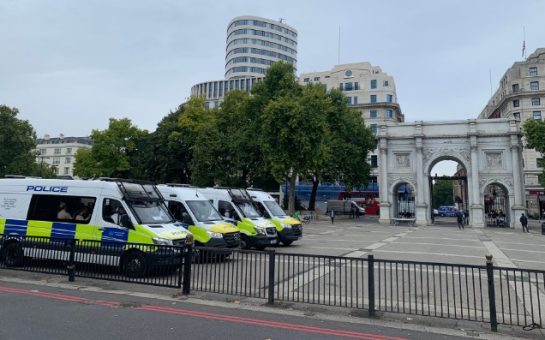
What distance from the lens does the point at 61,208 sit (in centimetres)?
1150

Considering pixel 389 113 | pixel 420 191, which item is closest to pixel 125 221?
pixel 420 191

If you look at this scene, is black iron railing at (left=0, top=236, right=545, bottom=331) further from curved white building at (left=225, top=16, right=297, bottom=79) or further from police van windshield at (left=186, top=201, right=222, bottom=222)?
curved white building at (left=225, top=16, right=297, bottom=79)

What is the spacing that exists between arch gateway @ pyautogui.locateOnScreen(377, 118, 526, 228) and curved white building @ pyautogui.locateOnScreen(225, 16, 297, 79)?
211 ft

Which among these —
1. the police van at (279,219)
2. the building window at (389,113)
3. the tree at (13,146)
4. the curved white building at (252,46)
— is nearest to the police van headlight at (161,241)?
the police van at (279,219)

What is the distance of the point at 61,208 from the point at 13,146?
156ft

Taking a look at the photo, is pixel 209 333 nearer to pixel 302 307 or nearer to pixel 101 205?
pixel 302 307

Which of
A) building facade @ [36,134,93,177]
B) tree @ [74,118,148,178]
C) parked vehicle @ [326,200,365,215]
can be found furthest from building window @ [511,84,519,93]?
building facade @ [36,134,93,177]

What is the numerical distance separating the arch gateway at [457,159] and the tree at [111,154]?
32.4 meters

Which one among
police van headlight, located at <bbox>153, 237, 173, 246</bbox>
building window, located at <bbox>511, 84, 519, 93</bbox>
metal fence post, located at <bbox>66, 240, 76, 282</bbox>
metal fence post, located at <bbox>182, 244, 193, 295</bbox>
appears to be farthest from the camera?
building window, located at <bbox>511, 84, 519, 93</bbox>

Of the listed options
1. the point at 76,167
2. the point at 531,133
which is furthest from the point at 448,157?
the point at 76,167

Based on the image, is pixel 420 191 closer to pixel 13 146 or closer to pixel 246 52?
pixel 13 146

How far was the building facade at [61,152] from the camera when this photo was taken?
343 ft

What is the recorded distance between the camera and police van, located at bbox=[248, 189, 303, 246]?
17734mm

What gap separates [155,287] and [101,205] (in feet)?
11.2
